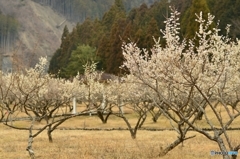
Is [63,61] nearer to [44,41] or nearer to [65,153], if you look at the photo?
[65,153]

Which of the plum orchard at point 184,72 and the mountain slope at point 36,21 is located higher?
the mountain slope at point 36,21

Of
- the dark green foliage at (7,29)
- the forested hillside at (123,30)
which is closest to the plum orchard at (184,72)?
the forested hillside at (123,30)

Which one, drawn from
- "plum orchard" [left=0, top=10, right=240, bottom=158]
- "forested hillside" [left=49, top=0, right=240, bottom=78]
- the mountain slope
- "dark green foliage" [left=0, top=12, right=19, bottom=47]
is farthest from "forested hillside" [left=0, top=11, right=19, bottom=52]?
"plum orchard" [left=0, top=10, right=240, bottom=158]

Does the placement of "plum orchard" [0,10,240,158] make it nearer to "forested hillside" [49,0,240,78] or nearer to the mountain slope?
"forested hillside" [49,0,240,78]

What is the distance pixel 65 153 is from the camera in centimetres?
1479

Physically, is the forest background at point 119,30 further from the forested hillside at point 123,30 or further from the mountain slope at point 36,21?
the mountain slope at point 36,21

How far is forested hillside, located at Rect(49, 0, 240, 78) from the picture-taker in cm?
4912

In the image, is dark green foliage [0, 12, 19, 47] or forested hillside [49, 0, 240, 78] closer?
forested hillside [49, 0, 240, 78]

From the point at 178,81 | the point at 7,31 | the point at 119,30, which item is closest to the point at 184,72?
the point at 178,81

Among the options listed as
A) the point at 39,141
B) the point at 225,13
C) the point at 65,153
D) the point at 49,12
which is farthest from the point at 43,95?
the point at 49,12

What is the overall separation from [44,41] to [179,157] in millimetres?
155906

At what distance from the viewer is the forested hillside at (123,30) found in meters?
49.1

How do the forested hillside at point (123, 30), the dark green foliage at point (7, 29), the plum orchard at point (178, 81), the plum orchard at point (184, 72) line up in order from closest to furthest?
1. the plum orchard at point (184, 72)
2. the plum orchard at point (178, 81)
3. the forested hillside at point (123, 30)
4. the dark green foliage at point (7, 29)

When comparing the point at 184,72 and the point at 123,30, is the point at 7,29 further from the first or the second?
the point at 184,72
